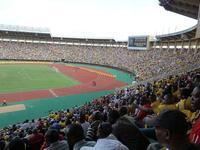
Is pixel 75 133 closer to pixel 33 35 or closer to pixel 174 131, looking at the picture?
pixel 174 131

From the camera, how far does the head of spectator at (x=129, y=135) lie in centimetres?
423

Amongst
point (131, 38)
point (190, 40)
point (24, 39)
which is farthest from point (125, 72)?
point (24, 39)

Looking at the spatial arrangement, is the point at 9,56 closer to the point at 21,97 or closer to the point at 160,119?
the point at 21,97

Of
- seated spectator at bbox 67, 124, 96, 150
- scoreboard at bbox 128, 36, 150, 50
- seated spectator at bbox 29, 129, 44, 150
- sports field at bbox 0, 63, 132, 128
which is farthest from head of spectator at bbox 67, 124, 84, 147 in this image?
scoreboard at bbox 128, 36, 150, 50

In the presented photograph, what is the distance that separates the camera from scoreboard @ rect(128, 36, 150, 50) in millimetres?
66375

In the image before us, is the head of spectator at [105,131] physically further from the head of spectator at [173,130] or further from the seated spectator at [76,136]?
the head of spectator at [173,130]

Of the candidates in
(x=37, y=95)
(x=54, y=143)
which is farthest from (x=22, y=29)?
(x=54, y=143)

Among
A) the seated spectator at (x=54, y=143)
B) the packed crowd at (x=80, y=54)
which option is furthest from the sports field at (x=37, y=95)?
the packed crowd at (x=80, y=54)

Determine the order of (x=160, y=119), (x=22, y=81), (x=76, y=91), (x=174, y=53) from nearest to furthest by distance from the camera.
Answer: (x=160, y=119) → (x=76, y=91) → (x=22, y=81) → (x=174, y=53)

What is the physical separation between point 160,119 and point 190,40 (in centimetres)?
4990

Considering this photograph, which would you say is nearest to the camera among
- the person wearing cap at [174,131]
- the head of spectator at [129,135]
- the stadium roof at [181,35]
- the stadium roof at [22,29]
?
the person wearing cap at [174,131]

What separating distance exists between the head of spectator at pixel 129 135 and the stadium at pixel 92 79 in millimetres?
15

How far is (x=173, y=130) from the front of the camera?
262 cm

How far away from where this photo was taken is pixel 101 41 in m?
90.5
